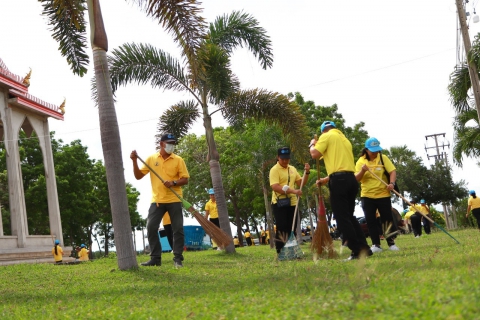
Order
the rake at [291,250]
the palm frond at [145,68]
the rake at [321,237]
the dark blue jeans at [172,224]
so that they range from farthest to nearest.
Result: the palm frond at [145,68]
the dark blue jeans at [172,224]
the rake at [291,250]
the rake at [321,237]

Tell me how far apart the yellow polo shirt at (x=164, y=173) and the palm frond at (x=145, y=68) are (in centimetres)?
737

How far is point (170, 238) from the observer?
13.5m

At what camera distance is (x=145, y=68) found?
18422mm

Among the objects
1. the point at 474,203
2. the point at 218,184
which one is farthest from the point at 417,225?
the point at 218,184

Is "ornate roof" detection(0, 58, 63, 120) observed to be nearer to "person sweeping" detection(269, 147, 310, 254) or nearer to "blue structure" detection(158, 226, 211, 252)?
"blue structure" detection(158, 226, 211, 252)

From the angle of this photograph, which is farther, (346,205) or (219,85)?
(219,85)

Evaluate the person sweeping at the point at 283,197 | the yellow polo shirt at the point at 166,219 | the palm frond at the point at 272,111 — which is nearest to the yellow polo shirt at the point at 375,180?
the person sweeping at the point at 283,197

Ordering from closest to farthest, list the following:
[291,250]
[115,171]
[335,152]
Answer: [335,152] < [291,250] < [115,171]

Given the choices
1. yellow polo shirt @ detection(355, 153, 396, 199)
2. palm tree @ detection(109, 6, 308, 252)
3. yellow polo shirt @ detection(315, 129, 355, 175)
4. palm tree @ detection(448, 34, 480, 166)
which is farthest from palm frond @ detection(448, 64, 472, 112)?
yellow polo shirt @ detection(315, 129, 355, 175)

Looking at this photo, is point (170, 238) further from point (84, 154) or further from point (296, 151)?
point (84, 154)

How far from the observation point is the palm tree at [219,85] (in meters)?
18.2

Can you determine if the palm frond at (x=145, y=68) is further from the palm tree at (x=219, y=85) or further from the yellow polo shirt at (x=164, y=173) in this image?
the yellow polo shirt at (x=164, y=173)

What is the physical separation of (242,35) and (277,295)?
49.5 feet

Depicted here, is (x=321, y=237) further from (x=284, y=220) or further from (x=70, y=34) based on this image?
(x=70, y=34)
